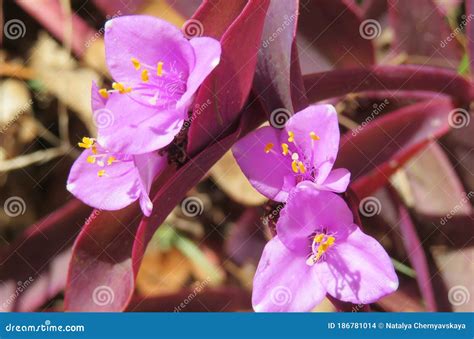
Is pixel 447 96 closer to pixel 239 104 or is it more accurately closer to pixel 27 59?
pixel 239 104

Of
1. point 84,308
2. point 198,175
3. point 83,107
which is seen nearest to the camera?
point 198,175

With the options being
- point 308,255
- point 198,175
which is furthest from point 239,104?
point 308,255

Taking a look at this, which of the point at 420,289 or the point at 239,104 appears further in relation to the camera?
the point at 420,289
